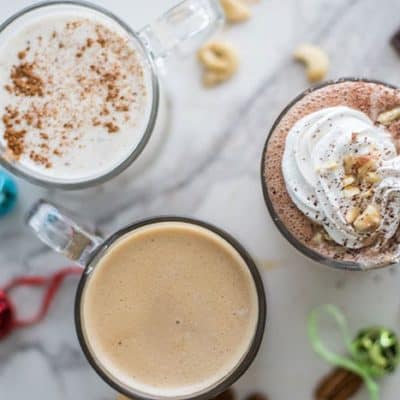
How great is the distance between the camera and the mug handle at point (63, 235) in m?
1.39

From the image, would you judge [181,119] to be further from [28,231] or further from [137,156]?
[28,231]

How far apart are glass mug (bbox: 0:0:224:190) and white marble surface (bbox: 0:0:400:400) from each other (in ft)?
0.33

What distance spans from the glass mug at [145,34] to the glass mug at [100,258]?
0.07 meters

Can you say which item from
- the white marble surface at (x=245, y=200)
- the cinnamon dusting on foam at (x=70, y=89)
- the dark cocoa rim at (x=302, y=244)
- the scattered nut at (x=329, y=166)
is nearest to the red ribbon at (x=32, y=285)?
the white marble surface at (x=245, y=200)

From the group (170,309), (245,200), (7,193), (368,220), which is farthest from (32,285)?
(368,220)

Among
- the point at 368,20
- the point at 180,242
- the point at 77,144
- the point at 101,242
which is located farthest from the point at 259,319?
the point at 368,20

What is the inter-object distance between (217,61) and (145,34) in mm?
156

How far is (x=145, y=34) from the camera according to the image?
141 cm

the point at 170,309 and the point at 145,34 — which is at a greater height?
the point at 145,34

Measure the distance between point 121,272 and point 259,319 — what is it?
24 cm

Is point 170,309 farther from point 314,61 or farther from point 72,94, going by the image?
point 314,61

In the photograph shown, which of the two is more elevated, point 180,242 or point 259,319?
point 180,242

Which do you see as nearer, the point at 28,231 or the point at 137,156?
the point at 137,156

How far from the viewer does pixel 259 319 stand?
1.38 m
